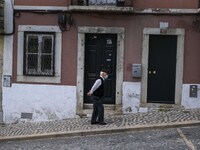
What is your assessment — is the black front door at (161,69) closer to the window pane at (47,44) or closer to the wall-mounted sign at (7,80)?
the window pane at (47,44)

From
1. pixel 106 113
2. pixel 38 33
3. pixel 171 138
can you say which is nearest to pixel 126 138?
pixel 171 138

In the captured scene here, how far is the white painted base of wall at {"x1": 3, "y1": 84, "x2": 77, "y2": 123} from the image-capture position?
45.7 feet

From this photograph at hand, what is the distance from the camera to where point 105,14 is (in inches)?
539

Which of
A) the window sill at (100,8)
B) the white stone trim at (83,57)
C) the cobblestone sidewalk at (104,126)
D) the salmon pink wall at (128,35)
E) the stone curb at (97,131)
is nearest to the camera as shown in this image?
the stone curb at (97,131)

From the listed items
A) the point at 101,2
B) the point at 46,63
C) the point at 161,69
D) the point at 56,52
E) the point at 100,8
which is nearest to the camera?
the point at 100,8

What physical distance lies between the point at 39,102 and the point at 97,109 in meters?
2.35

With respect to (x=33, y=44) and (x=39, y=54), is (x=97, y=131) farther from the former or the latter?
(x=33, y=44)

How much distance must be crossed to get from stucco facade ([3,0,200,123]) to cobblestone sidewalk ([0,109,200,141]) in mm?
397

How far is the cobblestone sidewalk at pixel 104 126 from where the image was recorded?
1183 cm

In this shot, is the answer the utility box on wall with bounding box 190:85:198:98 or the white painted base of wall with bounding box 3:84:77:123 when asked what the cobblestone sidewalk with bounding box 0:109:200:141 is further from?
the utility box on wall with bounding box 190:85:198:98

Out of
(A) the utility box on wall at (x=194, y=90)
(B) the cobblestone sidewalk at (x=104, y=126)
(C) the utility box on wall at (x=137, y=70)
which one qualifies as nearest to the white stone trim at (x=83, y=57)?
(C) the utility box on wall at (x=137, y=70)

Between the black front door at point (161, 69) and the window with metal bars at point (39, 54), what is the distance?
291 centimetres

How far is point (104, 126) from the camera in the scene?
12.2 m

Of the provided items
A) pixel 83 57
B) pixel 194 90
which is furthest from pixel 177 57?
pixel 83 57
